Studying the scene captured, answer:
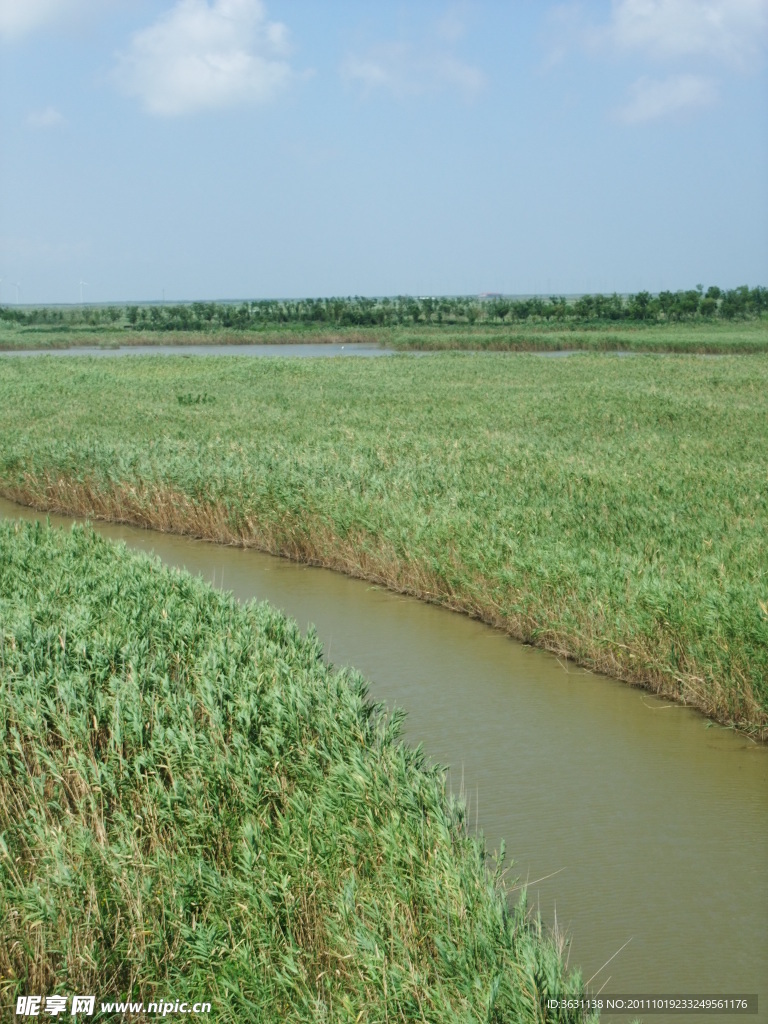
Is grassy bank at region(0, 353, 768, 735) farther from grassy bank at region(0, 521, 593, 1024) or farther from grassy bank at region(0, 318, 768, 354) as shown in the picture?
grassy bank at region(0, 318, 768, 354)

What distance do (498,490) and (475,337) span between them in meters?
39.9

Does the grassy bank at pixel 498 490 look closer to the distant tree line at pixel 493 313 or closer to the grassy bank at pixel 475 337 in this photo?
the grassy bank at pixel 475 337

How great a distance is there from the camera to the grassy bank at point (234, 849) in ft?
12.5

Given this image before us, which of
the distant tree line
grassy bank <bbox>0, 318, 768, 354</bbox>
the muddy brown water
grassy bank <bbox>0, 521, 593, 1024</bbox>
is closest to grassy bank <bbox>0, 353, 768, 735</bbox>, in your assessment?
A: the muddy brown water

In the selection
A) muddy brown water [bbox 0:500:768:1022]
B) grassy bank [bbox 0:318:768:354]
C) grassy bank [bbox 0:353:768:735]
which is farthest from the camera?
grassy bank [bbox 0:318:768:354]

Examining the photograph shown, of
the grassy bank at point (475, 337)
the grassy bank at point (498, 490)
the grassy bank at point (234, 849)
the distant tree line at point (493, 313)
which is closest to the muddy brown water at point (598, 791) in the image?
the grassy bank at point (498, 490)

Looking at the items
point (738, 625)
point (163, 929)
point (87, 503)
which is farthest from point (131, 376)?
point (163, 929)

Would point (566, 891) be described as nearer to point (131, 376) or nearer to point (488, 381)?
point (488, 381)

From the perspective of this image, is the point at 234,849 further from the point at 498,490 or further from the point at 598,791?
the point at 498,490

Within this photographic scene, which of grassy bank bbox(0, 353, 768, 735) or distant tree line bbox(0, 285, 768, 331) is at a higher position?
distant tree line bbox(0, 285, 768, 331)

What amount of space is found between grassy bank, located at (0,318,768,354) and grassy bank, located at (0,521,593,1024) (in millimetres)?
40081

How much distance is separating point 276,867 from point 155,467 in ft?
36.0

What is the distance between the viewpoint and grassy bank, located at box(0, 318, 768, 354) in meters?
45.4

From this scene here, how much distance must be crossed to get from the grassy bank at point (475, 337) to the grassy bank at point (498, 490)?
19162mm
